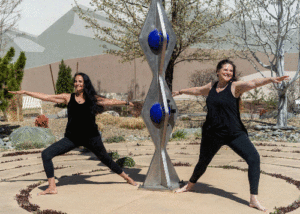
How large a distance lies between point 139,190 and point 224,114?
1.52 metres

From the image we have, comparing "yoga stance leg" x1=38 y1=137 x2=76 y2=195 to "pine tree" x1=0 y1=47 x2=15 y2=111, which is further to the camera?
"pine tree" x1=0 y1=47 x2=15 y2=111

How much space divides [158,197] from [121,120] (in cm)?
949

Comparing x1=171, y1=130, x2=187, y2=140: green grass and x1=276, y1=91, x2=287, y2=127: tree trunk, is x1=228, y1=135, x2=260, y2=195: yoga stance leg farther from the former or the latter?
x1=276, y1=91, x2=287, y2=127: tree trunk

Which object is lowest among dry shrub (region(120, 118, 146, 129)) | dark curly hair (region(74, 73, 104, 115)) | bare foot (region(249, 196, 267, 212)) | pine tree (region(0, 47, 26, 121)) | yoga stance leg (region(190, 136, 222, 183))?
bare foot (region(249, 196, 267, 212))

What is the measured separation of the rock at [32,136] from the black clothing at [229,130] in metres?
6.99

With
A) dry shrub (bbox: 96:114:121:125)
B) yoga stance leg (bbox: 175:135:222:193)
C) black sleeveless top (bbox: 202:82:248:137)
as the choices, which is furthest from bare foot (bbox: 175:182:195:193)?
dry shrub (bbox: 96:114:121:125)

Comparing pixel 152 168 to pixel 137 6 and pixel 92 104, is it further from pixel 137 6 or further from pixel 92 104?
pixel 137 6

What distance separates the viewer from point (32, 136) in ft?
33.8

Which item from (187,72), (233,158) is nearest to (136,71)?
(187,72)

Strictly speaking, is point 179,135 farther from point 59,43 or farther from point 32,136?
point 59,43

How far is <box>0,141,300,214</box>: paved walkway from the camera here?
3.93 metres

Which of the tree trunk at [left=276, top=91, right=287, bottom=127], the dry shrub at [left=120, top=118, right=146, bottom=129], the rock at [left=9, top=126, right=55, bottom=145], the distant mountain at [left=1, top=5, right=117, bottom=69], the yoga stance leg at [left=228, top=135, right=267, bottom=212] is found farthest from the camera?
the distant mountain at [left=1, top=5, right=117, bottom=69]

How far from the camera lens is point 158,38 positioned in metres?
4.66

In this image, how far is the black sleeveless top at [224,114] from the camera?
158 inches
